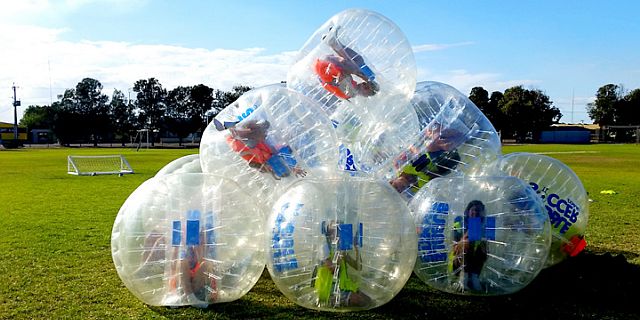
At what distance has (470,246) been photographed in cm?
475

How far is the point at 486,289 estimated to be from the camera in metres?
4.86

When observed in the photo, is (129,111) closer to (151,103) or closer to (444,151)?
(151,103)

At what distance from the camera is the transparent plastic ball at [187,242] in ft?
14.9

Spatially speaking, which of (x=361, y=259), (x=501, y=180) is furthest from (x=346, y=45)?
(x=361, y=259)

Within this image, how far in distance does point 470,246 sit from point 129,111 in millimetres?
79547

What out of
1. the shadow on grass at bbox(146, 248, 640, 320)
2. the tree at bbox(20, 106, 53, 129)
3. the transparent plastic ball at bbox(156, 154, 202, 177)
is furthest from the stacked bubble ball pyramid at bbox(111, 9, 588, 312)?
the tree at bbox(20, 106, 53, 129)

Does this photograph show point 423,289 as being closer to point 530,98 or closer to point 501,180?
point 501,180

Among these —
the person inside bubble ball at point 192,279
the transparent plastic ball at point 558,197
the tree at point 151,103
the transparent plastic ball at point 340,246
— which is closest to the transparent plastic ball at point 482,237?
the transparent plastic ball at point 340,246

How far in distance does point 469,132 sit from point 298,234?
7.91 ft

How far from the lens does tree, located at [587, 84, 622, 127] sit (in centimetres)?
8706

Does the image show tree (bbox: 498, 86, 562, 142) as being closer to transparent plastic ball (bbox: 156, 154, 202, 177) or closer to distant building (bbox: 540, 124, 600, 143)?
distant building (bbox: 540, 124, 600, 143)

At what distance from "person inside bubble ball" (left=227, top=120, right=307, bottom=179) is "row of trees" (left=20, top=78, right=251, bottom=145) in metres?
66.7

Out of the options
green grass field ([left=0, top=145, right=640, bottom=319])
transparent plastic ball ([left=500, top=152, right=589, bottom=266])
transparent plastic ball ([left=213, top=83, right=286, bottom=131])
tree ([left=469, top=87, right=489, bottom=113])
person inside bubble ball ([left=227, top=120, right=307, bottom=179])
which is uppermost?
tree ([left=469, top=87, right=489, bottom=113])

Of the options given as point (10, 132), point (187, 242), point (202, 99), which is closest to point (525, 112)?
point (202, 99)
